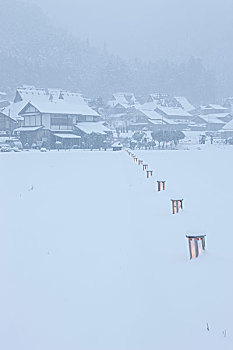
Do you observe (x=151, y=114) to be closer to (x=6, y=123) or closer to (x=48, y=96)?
(x=48, y=96)

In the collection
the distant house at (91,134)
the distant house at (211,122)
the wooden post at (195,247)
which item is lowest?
the wooden post at (195,247)

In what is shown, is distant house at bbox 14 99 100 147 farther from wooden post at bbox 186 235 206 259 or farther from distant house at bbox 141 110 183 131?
wooden post at bbox 186 235 206 259

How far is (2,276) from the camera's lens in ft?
17.7

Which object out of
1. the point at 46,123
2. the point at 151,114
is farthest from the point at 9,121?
the point at 151,114

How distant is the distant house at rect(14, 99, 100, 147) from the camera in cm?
5662

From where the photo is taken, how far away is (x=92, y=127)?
59.8m

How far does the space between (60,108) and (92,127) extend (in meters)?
4.72

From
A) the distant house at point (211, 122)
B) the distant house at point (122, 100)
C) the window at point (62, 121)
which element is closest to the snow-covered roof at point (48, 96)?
the window at point (62, 121)

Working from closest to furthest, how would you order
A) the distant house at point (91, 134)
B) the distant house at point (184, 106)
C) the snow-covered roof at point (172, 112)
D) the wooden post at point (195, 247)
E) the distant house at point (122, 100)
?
the wooden post at point (195, 247) < the distant house at point (91, 134) < the snow-covered roof at point (172, 112) < the distant house at point (122, 100) < the distant house at point (184, 106)

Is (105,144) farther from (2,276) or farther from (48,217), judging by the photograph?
(2,276)

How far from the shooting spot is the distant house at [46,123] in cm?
5662

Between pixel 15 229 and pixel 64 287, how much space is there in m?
3.37

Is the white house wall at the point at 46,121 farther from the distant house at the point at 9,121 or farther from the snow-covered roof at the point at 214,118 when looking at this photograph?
the snow-covered roof at the point at 214,118

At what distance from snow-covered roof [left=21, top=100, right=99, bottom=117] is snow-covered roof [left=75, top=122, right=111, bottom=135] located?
5.02 ft
